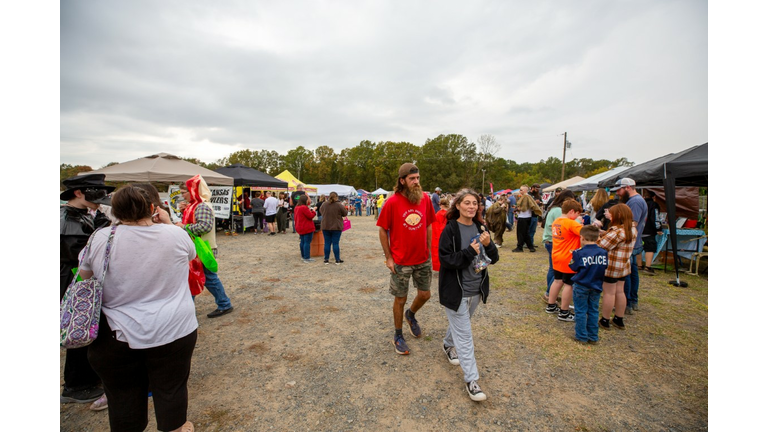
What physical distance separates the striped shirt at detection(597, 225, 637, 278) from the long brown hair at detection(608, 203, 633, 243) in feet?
0.16

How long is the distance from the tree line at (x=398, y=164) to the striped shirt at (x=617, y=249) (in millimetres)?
49489

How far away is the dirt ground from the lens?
8.17ft

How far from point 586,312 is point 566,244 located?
920mm

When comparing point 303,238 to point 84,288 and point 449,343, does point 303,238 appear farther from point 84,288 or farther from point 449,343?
point 84,288

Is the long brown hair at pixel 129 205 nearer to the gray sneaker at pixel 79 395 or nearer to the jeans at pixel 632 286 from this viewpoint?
the gray sneaker at pixel 79 395

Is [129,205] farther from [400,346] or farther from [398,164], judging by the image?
[398,164]

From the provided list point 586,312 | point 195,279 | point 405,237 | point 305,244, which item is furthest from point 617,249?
point 305,244

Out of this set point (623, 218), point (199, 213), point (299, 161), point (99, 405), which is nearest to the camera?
point (99, 405)

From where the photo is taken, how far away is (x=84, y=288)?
1.76 metres

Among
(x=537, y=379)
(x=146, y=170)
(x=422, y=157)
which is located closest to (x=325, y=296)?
(x=537, y=379)

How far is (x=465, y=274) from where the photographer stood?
9.14ft

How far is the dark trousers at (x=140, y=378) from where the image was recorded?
1858 mm

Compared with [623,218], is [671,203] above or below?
above

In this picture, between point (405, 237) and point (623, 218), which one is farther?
point (623, 218)
